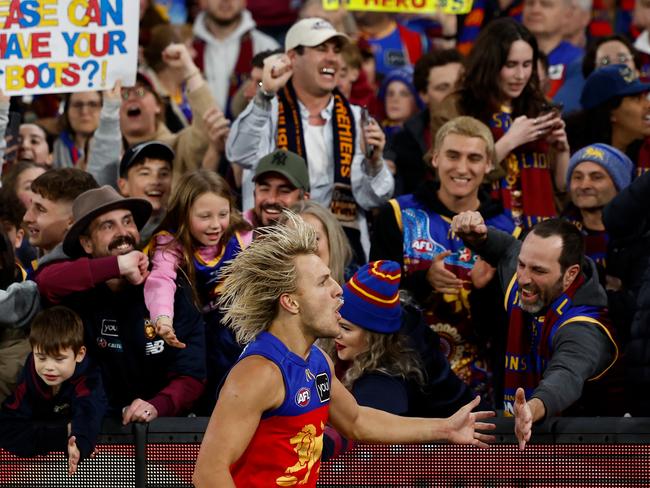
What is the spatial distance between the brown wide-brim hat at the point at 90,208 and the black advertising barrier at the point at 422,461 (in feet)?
4.04

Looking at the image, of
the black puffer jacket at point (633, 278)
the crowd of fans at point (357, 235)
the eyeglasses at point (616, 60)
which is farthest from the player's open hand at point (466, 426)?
the eyeglasses at point (616, 60)

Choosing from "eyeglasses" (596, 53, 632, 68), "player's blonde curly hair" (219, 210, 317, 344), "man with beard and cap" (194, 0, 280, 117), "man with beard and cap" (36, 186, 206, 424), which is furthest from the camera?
"man with beard and cap" (194, 0, 280, 117)

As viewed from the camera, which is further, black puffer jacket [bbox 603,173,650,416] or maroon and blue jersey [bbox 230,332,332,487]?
black puffer jacket [bbox 603,173,650,416]

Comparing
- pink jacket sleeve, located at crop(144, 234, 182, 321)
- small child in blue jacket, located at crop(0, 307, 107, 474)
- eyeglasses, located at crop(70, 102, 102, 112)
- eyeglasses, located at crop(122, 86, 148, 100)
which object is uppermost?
eyeglasses, located at crop(122, 86, 148, 100)

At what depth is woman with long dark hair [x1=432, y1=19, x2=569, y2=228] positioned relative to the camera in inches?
322

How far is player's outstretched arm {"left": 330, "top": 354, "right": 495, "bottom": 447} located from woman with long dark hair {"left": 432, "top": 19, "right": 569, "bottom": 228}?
2782 mm

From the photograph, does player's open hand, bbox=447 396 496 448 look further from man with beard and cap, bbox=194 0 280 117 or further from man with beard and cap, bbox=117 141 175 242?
man with beard and cap, bbox=194 0 280 117

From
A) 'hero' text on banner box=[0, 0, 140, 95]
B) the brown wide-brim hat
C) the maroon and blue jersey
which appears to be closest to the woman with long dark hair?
'hero' text on banner box=[0, 0, 140, 95]

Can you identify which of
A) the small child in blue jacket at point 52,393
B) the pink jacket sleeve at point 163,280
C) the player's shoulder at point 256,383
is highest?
the pink jacket sleeve at point 163,280

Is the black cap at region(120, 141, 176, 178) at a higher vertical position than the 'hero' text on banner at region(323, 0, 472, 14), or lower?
lower

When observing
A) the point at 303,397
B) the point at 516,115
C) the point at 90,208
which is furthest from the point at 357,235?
the point at 303,397

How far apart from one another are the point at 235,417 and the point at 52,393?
1712 millimetres

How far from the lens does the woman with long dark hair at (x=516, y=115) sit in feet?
26.9

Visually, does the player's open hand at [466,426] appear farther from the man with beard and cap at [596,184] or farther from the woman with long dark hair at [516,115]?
the woman with long dark hair at [516,115]
